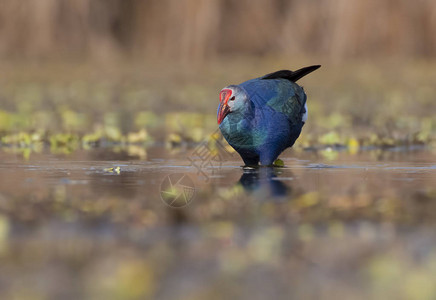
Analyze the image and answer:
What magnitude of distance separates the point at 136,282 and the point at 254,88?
12.4 ft

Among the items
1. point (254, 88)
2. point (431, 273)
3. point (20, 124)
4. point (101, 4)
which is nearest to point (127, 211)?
point (431, 273)

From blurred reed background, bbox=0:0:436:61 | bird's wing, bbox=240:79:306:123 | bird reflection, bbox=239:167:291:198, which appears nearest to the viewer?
bird reflection, bbox=239:167:291:198

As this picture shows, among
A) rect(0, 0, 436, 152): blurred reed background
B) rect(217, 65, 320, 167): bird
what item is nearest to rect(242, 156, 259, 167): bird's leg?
rect(217, 65, 320, 167): bird

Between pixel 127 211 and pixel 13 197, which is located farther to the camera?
pixel 13 197

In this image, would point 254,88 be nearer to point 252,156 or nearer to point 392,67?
point 252,156

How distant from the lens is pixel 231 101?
22.1 ft

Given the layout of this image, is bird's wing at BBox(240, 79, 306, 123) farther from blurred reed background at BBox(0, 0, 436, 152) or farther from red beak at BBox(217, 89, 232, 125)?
blurred reed background at BBox(0, 0, 436, 152)

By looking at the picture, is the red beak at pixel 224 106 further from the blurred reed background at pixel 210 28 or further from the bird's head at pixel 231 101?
the blurred reed background at pixel 210 28

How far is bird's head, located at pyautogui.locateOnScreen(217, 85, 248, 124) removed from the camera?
22.0 ft

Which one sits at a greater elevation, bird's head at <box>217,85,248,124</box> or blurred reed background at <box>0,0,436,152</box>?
blurred reed background at <box>0,0,436,152</box>

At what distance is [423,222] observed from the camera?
184 inches

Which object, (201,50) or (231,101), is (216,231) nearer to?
(231,101)

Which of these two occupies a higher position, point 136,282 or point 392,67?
point 392,67

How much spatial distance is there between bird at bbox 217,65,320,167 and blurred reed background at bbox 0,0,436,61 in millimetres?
8669
